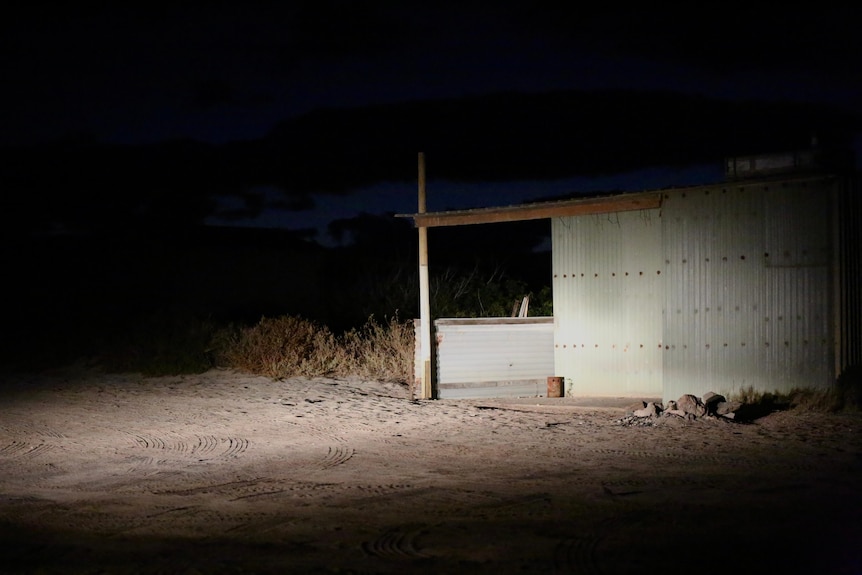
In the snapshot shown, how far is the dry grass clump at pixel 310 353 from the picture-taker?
1672 centimetres

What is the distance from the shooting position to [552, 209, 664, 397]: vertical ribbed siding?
13320 mm

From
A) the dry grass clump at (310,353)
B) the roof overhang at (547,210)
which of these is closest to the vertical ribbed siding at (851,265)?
the roof overhang at (547,210)

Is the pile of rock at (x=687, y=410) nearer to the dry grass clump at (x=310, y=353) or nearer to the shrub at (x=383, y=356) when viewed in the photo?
the shrub at (x=383, y=356)

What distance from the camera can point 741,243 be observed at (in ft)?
39.3

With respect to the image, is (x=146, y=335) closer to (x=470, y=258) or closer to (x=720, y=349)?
(x=720, y=349)

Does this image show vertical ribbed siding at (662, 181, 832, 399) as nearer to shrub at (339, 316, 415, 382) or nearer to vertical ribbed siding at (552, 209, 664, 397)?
vertical ribbed siding at (552, 209, 664, 397)

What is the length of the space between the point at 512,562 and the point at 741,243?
794 cm

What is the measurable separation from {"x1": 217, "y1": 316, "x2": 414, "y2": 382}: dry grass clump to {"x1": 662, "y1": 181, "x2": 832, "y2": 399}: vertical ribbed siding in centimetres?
567

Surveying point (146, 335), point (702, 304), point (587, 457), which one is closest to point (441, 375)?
point (702, 304)

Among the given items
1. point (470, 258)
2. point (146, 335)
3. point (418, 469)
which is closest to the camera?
point (418, 469)

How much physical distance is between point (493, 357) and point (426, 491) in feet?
22.4

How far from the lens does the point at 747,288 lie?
39.1 feet

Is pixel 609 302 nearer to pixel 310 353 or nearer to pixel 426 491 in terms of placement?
pixel 310 353

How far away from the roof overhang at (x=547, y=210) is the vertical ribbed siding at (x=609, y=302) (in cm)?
62
